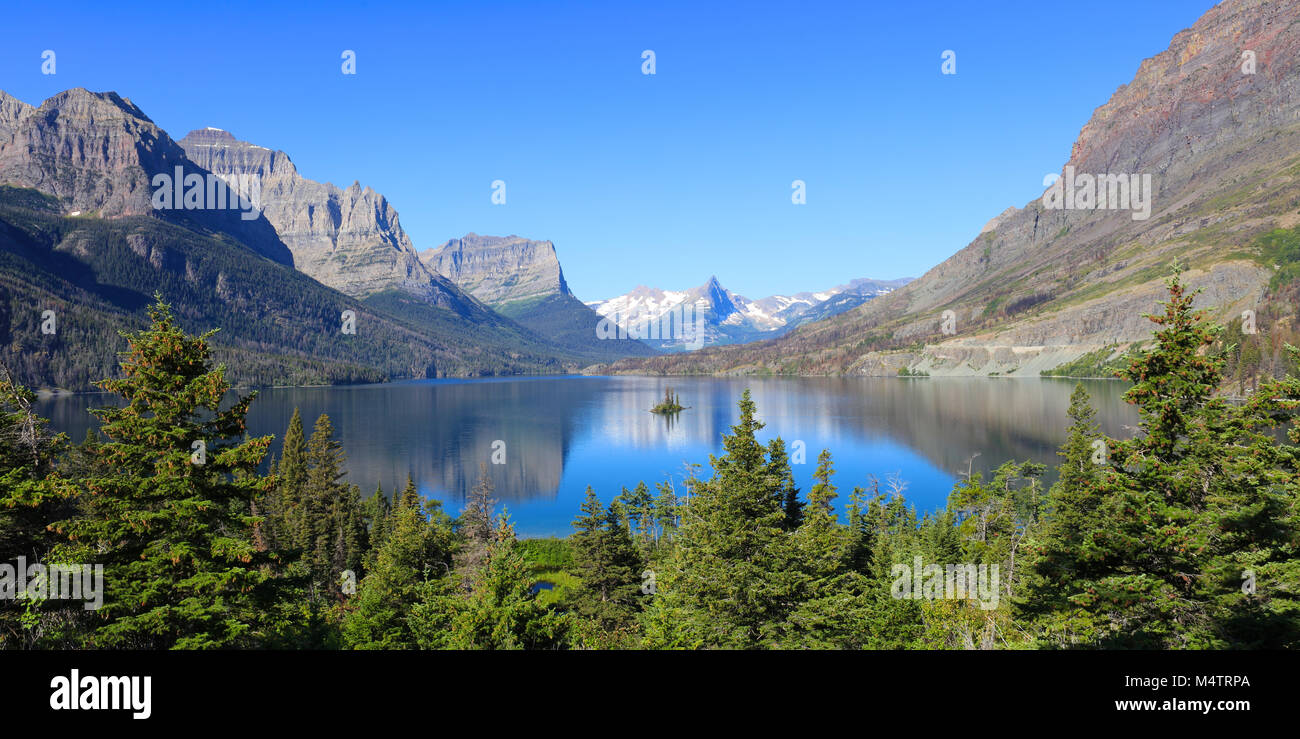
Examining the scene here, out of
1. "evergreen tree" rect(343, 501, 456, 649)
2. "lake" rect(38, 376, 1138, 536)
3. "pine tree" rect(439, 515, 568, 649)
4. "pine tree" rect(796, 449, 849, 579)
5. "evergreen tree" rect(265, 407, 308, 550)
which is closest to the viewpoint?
"pine tree" rect(439, 515, 568, 649)

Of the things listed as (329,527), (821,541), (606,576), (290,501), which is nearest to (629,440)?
(290,501)

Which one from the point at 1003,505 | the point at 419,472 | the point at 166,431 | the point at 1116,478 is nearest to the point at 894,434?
the point at 1003,505

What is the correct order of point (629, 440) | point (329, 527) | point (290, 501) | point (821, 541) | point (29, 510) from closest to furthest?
point (29, 510) < point (821, 541) < point (329, 527) < point (290, 501) < point (629, 440)

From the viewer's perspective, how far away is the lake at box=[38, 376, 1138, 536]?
3703 inches

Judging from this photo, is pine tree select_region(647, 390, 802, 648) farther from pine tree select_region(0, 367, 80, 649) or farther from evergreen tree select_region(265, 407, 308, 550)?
evergreen tree select_region(265, 407, 308, 550)

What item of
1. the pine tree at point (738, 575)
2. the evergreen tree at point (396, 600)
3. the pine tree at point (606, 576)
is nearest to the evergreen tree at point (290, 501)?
the evergreen tree at point (396, 600)

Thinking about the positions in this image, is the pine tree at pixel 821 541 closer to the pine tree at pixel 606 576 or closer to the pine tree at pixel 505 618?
the pine tree at pixel 505 618

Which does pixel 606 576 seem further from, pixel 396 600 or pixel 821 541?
pixel 821 541

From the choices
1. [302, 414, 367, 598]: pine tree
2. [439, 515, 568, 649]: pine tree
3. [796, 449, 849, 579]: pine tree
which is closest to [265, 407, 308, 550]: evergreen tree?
[302, 414, 367, 598]: pine tree

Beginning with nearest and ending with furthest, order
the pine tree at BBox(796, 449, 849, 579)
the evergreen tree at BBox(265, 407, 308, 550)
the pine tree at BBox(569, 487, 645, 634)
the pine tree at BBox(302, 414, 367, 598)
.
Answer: the pine tree at BBox(796, 449, 849, 579) < the pine tree at BBox(569, 487, 645, 634) < the evergreen tree at BBox(265, 407, 308, 550) < the pine tree at BBox(302, 414, 367, 598)

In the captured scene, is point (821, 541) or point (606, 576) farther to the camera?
point (606, 576)

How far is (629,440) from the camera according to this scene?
5591 inches

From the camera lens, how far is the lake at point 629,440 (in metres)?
94.1
